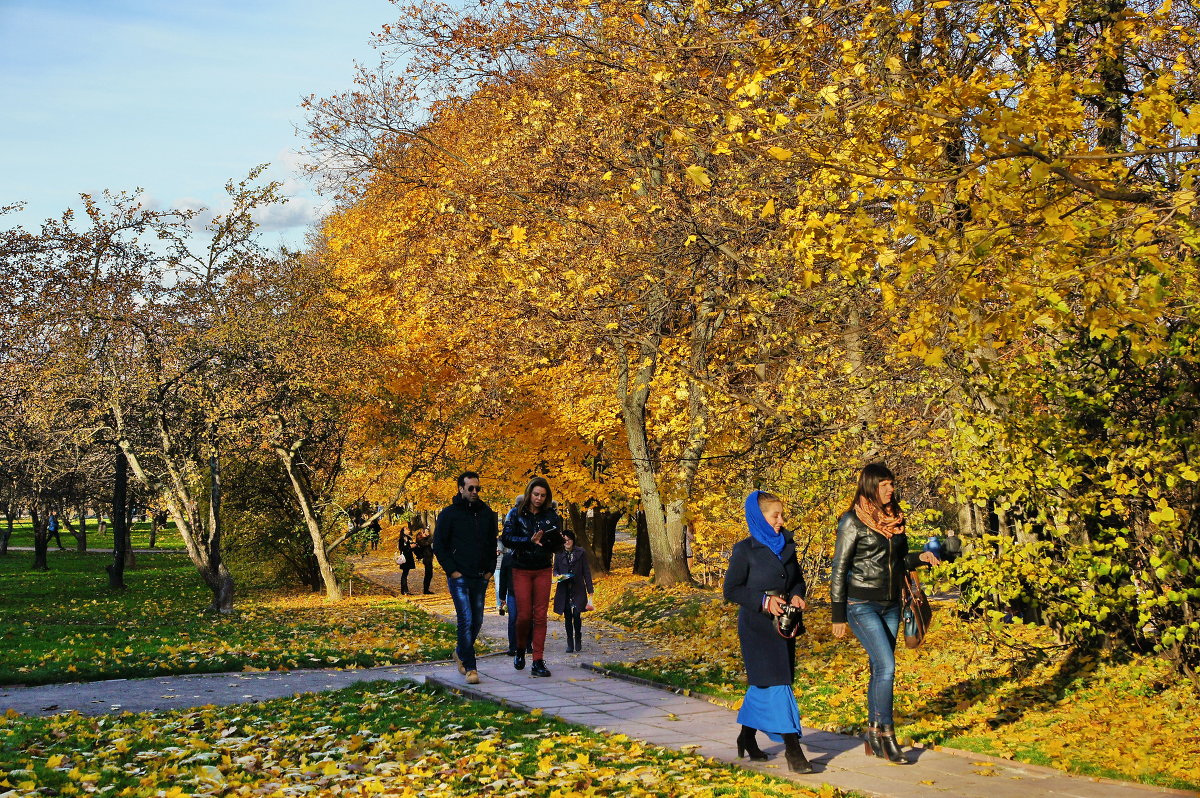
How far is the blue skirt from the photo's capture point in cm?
696

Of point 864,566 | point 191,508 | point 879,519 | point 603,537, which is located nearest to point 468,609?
point 864,566

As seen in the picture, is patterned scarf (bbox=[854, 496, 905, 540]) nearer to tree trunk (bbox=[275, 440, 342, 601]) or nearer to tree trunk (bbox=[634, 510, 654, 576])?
tree trunk (bbox=[275, 440, 342, 601])

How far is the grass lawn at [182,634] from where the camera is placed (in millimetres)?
12609

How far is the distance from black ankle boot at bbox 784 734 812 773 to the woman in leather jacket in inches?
25.5

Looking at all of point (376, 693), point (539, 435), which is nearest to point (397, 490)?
point (539, 435)

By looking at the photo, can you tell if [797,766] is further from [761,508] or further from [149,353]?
[149,353]

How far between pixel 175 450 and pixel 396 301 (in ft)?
25.1

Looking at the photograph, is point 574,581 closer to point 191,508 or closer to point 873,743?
point 873,743

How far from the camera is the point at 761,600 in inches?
283

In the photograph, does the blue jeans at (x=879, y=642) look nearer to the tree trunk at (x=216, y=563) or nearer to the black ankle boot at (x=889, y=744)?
the black ankle boot at (x=889, y=744)

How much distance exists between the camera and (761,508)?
24.2ft

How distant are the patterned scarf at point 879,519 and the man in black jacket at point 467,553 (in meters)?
4.40

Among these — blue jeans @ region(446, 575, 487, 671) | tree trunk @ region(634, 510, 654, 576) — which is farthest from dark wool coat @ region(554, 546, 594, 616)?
tree trunk @ region(634, 510, 654, 576)

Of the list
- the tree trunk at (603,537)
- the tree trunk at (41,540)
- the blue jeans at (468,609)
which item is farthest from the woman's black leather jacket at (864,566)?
the tree trunk at (41,540)
